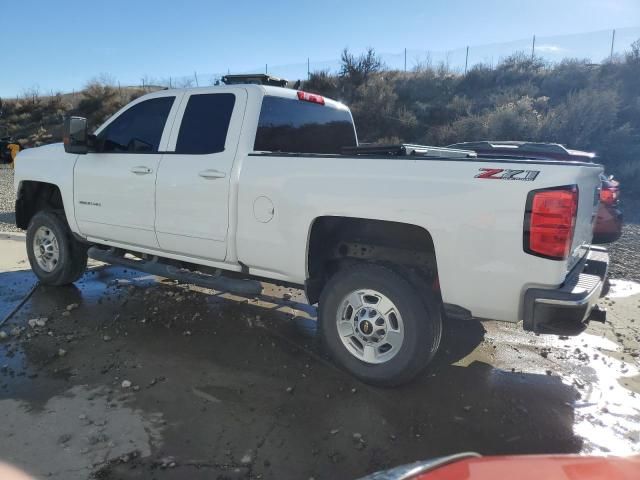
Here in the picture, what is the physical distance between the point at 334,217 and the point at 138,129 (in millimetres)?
2488

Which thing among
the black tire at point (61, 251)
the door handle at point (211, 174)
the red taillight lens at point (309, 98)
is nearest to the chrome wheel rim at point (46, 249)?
the black tire at point (61, 251)

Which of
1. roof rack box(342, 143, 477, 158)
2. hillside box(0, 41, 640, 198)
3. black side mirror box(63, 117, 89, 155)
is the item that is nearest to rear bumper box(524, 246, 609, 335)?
roof rack box(342, 143, 477, 158)

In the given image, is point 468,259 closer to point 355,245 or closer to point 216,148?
point 355,245

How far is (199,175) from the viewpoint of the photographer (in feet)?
14.7

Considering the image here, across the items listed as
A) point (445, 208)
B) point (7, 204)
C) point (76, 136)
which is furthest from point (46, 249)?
point (7, 204)

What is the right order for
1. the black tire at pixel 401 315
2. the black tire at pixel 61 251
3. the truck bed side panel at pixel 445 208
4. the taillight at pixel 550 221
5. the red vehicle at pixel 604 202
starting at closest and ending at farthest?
1. the taillight at pixel 550 221
2. the truck bed side panel at pixel 445 208
3. the black tire at pixel 401 315
4. the black tire at pixel 61 251
5. the red vehicle at pixel 604 202

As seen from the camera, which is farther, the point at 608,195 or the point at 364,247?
the point at 608,195

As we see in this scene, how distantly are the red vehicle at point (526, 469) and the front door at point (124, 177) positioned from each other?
3.91m

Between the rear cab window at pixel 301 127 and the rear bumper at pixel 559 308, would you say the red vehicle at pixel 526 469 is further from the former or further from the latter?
the rear cab window at pixel 301 127

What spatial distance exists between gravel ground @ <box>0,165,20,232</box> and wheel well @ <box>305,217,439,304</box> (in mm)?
7023

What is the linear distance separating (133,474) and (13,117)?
44351 millimetres

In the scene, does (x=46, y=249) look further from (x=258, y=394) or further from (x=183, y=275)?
(x=258, y=394)

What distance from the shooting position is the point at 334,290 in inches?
154

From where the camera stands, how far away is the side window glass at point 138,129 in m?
5.03
